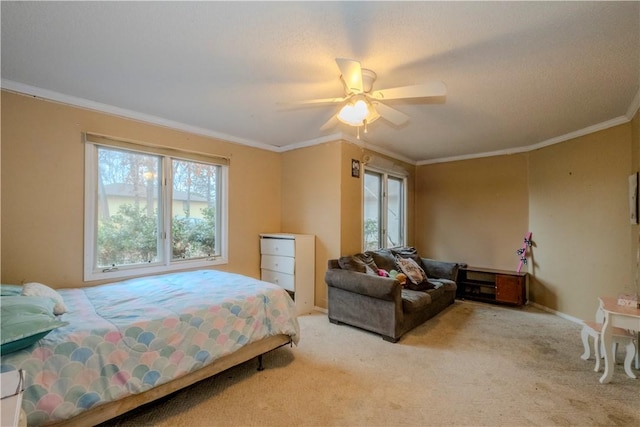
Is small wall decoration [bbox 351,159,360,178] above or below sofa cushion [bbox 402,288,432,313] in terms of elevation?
above

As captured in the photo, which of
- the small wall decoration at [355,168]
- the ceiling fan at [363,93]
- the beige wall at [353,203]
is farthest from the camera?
the small wall decoration at [355,168]

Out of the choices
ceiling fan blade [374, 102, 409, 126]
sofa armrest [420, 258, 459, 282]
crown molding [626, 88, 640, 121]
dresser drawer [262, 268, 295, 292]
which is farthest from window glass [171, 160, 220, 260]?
crown molding [626, 88, 640, 121]

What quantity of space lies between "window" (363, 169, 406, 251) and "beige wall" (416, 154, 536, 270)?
19.3 inches

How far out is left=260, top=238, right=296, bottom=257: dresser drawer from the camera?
3.67 meters

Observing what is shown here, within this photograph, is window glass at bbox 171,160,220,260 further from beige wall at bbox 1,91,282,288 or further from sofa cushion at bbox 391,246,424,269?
sofa cushion at bbox 391,246,424,269

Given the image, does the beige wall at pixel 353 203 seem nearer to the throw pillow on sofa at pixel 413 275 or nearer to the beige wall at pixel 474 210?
the beige wall at pixel 474 210

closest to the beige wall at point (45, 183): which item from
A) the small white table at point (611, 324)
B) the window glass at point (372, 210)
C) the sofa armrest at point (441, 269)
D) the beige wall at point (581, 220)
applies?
the window glass at point (372, 210)

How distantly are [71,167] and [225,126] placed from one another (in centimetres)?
153

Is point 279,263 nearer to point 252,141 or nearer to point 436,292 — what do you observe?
point 252,141

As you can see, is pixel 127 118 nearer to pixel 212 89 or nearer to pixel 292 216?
pixel 212 89

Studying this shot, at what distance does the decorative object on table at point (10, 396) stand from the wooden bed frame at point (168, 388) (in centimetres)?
73

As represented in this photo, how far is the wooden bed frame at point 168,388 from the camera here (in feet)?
4.96

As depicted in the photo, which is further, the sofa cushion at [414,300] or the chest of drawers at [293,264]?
the chest of drawers at [293,264]

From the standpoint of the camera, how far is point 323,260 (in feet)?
12.7
